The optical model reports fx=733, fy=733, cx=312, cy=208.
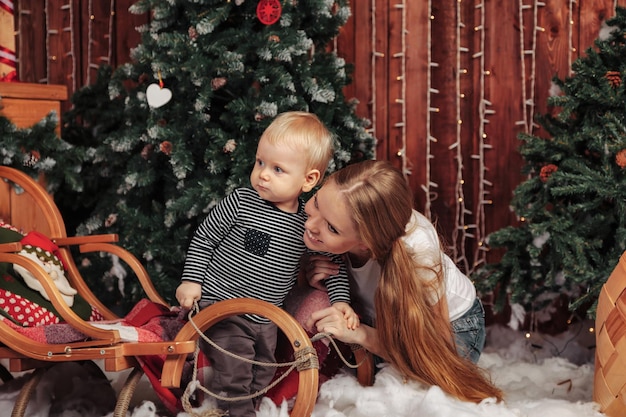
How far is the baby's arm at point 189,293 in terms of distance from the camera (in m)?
2.12

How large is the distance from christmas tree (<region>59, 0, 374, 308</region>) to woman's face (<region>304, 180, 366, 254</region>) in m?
0.72

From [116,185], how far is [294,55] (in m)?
0.94

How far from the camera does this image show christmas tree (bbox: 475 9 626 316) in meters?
2.69

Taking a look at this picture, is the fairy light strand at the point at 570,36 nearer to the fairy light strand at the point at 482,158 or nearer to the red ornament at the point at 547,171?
the fairy light strand at the point at 482,158

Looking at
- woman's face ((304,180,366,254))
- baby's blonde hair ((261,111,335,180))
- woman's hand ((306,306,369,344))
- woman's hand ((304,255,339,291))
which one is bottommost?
woman's hand ((306,306,369,344))

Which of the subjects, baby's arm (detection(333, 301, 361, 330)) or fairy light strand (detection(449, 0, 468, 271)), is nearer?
baby's arm (detection(333, 301, 361, 330))

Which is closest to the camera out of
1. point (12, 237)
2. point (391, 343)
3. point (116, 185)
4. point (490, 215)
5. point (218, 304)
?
point (218, 304)

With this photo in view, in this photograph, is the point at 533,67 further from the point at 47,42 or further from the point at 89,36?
the point at 47,42

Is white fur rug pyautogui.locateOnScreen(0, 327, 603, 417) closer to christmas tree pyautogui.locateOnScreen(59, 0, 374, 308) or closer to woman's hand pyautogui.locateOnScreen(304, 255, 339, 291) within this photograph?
woman's hand pyautogui.locateOnScreen(304, 255, 339, 291)

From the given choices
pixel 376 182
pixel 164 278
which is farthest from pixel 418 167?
pixel 376 182

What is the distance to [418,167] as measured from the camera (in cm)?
355

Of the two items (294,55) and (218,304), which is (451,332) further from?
(294,55)

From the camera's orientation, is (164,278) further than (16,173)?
Yes

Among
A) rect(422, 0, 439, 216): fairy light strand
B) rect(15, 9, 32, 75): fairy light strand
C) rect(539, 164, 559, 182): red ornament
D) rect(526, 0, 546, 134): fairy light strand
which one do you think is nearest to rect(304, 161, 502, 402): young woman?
rect(539, 164, 559, 182): red ornament
